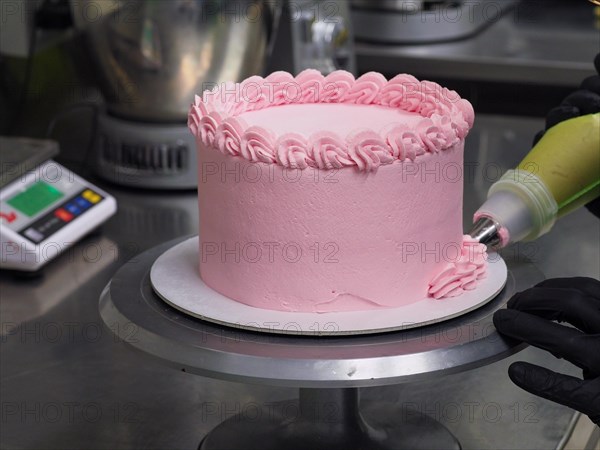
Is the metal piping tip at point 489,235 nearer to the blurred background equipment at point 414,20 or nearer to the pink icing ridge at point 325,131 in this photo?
the pink icing ridge at point 325,131

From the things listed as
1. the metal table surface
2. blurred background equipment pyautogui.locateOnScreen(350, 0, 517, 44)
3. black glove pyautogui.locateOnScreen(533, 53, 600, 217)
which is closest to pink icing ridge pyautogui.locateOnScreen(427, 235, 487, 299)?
the metal table surface

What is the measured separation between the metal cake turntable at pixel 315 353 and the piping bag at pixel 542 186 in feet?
0.15

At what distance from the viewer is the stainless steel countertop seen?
237 cm

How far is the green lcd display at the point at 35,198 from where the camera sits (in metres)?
1.57

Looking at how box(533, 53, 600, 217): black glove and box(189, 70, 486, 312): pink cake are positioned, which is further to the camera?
box(533, 53, 600, 217): black glove

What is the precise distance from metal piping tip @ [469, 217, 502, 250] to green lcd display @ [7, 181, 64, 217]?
72cm

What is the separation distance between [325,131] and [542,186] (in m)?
0.32

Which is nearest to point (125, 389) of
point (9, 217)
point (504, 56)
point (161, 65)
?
point (9, 217)

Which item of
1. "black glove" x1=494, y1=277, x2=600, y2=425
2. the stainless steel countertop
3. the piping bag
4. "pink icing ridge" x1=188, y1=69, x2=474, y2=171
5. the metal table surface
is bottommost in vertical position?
the metal table surface

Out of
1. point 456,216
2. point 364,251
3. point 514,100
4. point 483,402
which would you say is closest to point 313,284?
point 364,251

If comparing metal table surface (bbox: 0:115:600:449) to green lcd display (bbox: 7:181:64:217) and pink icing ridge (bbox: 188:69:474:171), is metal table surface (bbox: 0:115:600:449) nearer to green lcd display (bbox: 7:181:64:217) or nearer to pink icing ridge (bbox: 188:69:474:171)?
green lcd display (bbox: 7:181:64:217)

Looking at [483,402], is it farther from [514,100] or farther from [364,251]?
[514,100]

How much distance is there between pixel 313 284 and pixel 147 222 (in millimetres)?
759

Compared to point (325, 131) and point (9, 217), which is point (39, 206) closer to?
point (9, 217)
